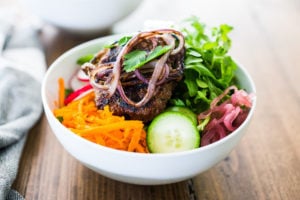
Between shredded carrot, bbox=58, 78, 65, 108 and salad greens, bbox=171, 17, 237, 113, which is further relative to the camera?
shredded carrot, bbox=58, 78, 65, 108

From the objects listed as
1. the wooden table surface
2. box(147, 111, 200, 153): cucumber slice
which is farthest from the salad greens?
the wooden table surface

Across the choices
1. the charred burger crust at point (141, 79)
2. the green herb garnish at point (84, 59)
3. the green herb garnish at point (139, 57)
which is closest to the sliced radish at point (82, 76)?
the green herb garnish at point (84, 59)

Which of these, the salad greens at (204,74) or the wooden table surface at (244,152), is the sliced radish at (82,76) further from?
the salad greens at (204,74)

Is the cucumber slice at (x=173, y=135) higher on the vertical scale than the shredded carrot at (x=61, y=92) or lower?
higher

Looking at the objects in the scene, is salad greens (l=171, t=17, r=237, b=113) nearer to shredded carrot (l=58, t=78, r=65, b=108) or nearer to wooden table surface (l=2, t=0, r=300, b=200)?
wooden table surface (l=2, t=0, r=300, b=200)

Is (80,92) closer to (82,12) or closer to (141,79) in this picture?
(141,79)

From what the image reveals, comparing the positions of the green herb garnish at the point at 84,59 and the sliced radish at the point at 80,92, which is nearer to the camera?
the sliced radish at the point at 80,92
